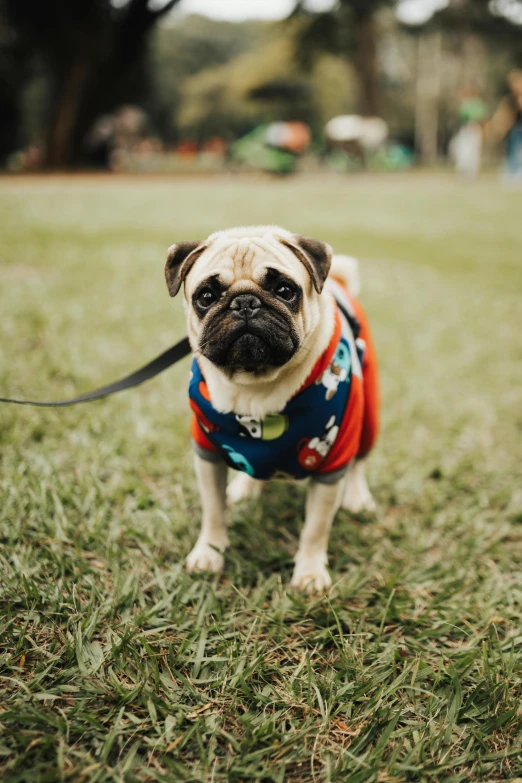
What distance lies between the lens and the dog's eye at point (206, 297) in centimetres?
213

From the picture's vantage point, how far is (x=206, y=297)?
2.15m

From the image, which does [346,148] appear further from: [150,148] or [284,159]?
[150,148]

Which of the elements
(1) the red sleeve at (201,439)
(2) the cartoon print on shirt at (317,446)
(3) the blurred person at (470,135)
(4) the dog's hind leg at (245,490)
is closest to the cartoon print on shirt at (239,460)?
(1) the red sleeve at (201,439)

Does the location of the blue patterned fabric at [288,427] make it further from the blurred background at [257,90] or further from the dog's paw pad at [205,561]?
the blurred background at [257,90]

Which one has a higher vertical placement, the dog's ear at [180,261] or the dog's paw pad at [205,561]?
the dog's ear at [180,261]

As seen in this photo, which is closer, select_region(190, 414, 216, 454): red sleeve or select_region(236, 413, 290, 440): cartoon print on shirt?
select_region(236, 413, 290, 440): cartoon print on shirt

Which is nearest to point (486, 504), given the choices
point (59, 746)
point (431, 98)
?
point (59, 746)

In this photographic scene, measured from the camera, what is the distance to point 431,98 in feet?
160

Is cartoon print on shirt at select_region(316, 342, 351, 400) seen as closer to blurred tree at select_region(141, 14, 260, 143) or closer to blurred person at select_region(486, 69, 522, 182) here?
blurred person at select_region(486, 69, 522, 182)

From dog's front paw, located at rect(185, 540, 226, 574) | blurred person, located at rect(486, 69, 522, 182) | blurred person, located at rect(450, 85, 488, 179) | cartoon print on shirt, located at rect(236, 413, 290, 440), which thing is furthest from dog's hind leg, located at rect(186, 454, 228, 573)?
blurred person, located at rect(450, 85, 488, 179)

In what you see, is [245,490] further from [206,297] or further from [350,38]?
[350,38]

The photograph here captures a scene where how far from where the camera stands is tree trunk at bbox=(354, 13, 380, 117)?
3209cm

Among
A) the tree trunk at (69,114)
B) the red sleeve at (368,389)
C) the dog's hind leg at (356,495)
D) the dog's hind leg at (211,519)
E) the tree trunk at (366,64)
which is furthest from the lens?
the tree trunk at (366,64)

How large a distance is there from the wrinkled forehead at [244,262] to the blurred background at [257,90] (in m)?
19.1
